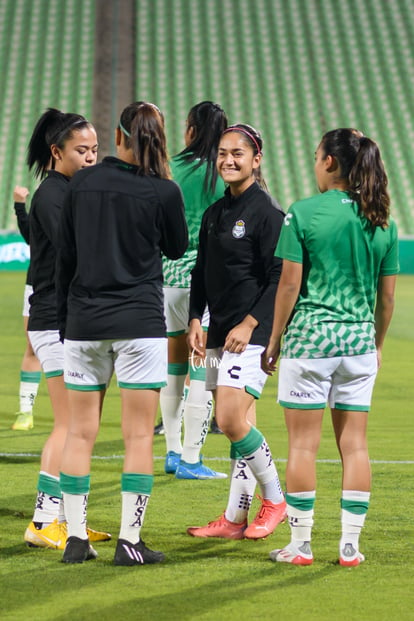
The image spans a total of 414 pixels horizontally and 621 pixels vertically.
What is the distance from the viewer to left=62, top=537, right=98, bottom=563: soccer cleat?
4.57m

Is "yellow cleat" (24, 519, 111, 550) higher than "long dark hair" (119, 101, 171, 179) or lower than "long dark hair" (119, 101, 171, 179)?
lower

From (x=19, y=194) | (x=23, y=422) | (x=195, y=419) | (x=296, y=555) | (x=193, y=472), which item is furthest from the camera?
(x=23, y=422)

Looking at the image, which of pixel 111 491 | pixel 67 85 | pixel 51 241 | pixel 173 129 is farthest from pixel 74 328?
pixel 67 85

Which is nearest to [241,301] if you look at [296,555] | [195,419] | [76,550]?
[296,555]

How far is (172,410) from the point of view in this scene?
22.1 feet

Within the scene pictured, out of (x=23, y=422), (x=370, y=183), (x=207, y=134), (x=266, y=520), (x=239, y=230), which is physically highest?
(x=207, y=134)

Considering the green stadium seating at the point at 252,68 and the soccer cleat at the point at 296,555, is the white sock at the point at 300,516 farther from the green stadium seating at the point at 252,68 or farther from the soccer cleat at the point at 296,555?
the green stadium seating at the point at 252,68

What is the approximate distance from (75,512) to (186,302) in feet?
7.86

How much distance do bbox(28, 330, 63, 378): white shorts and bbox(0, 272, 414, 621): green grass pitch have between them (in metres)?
0.79

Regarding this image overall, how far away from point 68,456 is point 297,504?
0.95 metres

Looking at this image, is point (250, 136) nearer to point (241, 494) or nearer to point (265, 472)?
point (265, 472)

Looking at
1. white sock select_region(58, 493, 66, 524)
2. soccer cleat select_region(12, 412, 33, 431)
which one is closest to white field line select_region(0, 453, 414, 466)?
soccer cleat select_region(12, 412, 33, 431)

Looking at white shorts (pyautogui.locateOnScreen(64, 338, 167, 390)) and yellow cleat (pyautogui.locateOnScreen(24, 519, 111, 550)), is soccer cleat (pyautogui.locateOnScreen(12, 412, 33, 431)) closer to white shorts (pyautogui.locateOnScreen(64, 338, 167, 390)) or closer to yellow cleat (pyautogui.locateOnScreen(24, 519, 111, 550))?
yellow cleat (pyautogui.locateOnScreen(24, 519, 111, 550))

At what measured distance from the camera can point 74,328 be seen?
448 cm
